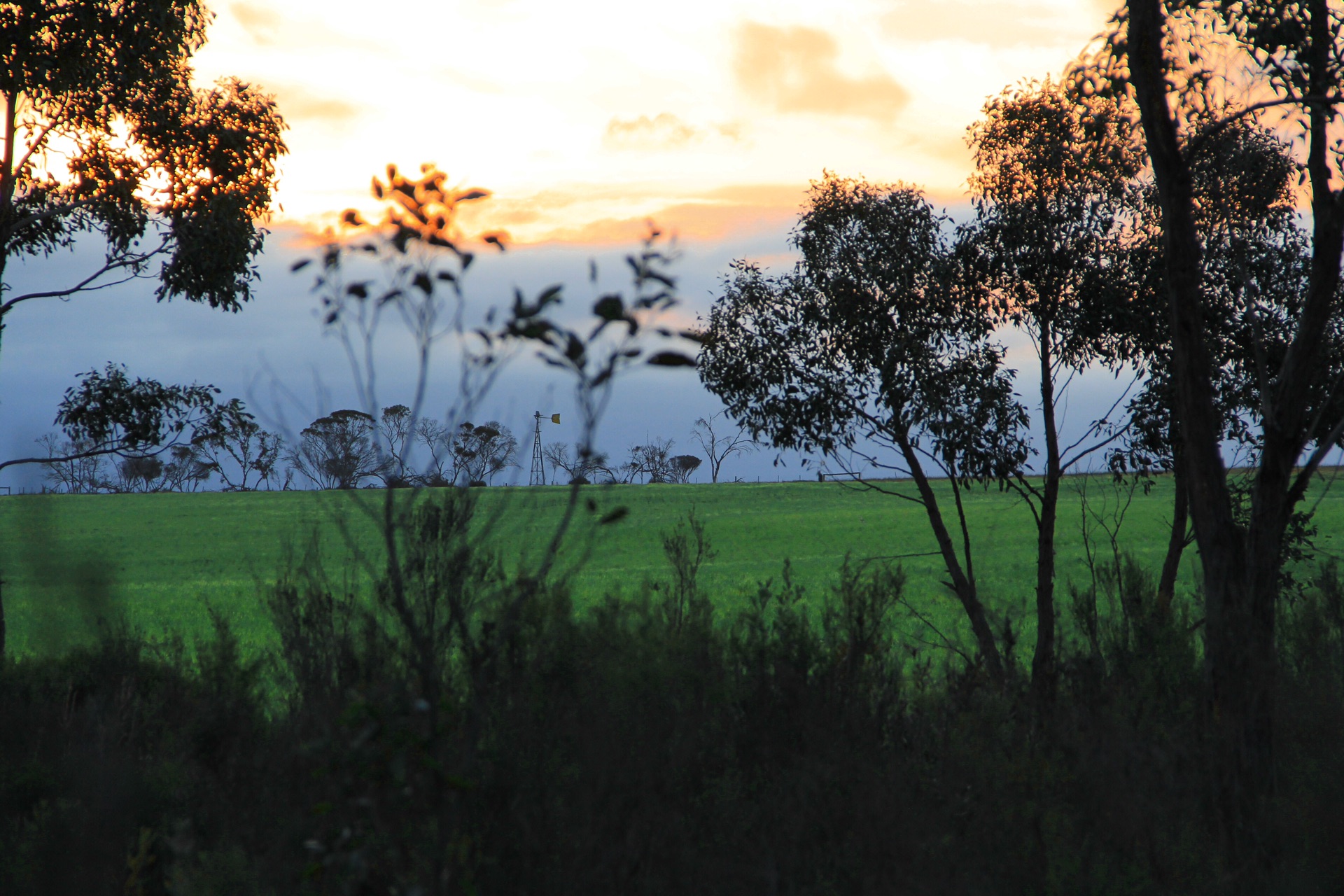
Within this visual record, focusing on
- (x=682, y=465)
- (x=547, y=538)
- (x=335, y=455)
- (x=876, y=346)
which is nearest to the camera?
(x=335, y=455)

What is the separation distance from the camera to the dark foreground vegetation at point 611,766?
4.46m

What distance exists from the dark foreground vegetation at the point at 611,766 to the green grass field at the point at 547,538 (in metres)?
0.76

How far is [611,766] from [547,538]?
1270 inches

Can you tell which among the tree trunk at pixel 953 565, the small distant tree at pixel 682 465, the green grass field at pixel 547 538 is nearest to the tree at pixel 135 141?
the green grass field at pixel 547 538

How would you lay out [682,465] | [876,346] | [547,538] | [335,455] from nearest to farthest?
[335,455]
[876,346]
[547,538]
[682,465]

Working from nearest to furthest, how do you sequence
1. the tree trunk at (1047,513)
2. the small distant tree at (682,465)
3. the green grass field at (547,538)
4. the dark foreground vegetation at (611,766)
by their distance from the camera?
the green grass field at (547,538) < the dark foreground vegetation at (611,766) < the tree trunk at (1047,513) < the small distant tree at (682,465)

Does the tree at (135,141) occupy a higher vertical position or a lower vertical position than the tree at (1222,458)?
higher

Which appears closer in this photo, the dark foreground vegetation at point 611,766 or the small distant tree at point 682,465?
the dark foreground vegetation at point 611,766

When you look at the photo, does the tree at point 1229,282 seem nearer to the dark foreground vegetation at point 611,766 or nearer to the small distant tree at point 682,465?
the dark foreground vegetation at point 611,766

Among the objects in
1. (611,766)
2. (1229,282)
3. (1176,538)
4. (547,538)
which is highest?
(1229,282)

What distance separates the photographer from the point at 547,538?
3731 cm

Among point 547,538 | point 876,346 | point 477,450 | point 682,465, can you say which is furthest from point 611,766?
point 682,465

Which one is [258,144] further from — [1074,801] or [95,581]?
[1074,801]

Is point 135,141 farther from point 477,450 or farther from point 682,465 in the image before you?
point 682,465
